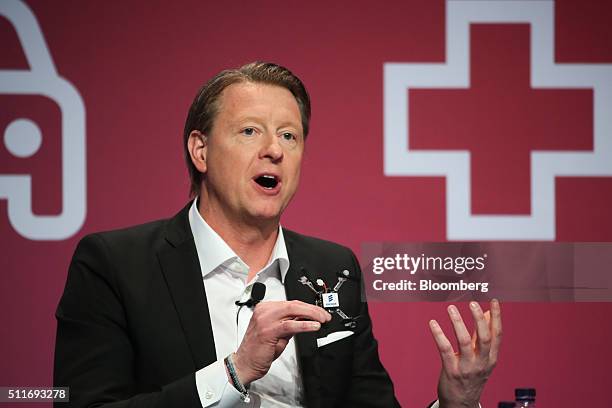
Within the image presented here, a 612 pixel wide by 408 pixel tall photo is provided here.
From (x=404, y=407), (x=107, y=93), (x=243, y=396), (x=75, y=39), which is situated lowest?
(x=404, y=407)

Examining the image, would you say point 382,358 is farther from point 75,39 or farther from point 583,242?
point 75,39

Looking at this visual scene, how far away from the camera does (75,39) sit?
3301 mm

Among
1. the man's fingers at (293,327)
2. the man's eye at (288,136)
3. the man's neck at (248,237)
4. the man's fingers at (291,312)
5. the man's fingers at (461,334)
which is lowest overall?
the man's fingers at (461,334)

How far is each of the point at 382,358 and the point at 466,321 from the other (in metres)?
0.35

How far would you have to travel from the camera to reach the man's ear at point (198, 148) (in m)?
2.56

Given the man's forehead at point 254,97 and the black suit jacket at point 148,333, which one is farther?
the man's forehead at point 254,97

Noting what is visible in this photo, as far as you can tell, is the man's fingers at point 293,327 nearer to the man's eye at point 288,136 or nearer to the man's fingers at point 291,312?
the man's fingers at point 291,312

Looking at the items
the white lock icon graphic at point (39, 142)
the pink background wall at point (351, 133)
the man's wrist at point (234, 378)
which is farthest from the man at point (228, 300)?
the white lock icon graphic at point (39, 142)

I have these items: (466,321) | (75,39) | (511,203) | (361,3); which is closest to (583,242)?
(511,203)

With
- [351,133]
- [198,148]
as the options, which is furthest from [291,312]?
[351,133]

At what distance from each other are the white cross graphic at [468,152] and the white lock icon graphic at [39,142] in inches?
46.5

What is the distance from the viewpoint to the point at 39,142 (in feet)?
10.8

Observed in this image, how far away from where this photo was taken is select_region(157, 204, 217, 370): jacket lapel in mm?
2271

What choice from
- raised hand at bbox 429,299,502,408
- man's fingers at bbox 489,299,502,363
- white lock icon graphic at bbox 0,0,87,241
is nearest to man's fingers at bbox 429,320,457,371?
raised hand at bbox 429,299,502,408
